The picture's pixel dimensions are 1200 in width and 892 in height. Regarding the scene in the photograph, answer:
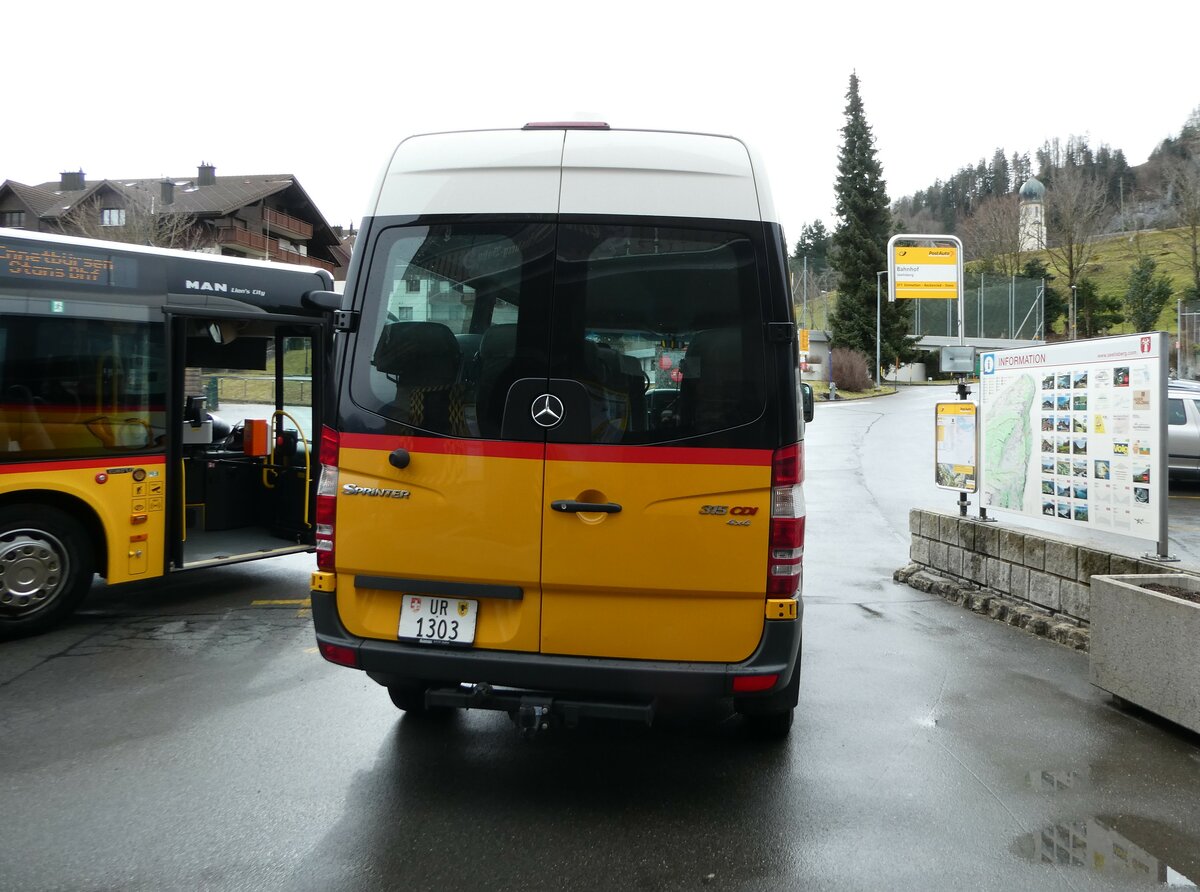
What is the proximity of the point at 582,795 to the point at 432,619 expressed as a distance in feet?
3.22

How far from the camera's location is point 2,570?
6367 millimetres

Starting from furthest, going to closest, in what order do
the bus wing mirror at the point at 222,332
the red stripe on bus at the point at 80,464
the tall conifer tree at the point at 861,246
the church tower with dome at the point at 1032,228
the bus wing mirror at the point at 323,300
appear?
the church tower with dome at the point at 1032,228 → the tall conifer tree at the point at 861,246 → the bus wing mirror at the point at 222,332 → the red stripe on bus at the point at 80,464 → the bus wing mirror at the point at 323,300

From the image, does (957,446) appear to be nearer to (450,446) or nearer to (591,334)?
(591,334)

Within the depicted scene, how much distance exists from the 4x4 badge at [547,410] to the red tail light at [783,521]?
2.70 feet

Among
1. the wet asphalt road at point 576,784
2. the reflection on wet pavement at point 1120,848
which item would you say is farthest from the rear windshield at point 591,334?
the reflection on wet pavement at point 1120,848

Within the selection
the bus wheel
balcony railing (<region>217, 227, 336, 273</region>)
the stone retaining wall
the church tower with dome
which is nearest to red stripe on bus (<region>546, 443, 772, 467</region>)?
the stone retaining wall

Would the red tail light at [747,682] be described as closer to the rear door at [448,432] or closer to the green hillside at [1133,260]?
the rear door at [448,432]

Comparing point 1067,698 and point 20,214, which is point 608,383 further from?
point 20,214

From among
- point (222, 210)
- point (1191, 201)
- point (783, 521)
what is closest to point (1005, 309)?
point (1191, 201)

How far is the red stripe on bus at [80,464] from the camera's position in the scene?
252 inches

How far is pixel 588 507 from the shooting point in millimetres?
3521

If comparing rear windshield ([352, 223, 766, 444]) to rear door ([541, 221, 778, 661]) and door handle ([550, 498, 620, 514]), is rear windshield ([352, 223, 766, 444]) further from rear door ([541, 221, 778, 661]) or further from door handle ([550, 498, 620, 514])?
door handle ([550, 498, 620, 514])

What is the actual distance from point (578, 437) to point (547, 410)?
6.2 inches

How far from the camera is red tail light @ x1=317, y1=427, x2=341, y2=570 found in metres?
3.74
